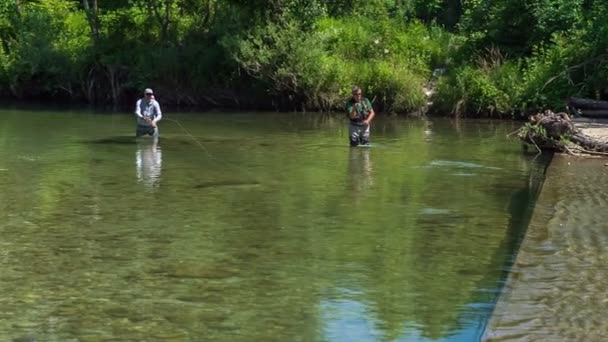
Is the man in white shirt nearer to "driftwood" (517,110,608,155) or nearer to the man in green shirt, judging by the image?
the man in green shirt

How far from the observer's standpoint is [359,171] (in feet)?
63.3

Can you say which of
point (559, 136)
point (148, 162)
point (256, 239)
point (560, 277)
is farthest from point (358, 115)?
point (560, 277)

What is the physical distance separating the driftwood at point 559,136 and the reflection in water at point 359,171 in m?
3.69

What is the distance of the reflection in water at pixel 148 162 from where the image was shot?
58.8 feet

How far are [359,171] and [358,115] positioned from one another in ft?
9.24

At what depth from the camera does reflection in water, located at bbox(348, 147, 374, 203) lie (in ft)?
55.7

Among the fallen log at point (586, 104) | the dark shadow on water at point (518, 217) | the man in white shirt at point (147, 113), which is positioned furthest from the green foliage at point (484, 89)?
the man in white shirt at point (147, 113)

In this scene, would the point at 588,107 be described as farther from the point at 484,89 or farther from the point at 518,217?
the point at 518,217

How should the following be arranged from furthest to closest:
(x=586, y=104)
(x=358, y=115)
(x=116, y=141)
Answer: (x=586, y=104)
(x=116, y=141)
(x=358, y=115)

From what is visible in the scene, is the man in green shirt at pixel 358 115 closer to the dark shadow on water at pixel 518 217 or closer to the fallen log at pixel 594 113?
the dark shadow on water at pixel 518 217

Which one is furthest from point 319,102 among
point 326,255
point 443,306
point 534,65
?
point 443,306

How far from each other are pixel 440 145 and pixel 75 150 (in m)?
8.87

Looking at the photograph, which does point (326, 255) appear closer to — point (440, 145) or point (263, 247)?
point (263, 247)

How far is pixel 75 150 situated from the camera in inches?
891
